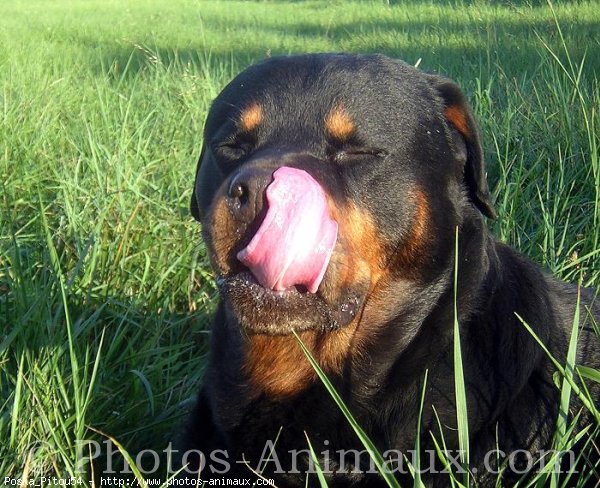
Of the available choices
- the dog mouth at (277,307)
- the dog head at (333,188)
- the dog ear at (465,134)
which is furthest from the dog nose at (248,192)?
the dog ear at (465,134)

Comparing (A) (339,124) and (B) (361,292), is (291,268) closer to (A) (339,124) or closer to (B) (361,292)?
(B) (361,292)

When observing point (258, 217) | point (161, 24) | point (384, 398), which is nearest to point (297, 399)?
point (384, 398)

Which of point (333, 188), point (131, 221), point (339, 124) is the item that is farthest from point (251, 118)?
point (131, 221)

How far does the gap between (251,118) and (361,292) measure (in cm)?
65

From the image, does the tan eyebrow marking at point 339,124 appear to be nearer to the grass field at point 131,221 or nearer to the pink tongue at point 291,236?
the pink tongue at point 291,236

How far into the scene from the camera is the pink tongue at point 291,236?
217cm

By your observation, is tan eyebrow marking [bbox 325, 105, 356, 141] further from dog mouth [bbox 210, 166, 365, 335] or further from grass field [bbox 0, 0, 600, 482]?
grass field [bbox 0, 0, 600, 482]

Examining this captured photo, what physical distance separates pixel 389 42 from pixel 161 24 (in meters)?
6.72

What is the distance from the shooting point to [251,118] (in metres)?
2.70

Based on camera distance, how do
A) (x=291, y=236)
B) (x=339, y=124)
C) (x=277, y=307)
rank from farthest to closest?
(x=339, y=124)
(x=277, y=307)
(x=291, y=236)

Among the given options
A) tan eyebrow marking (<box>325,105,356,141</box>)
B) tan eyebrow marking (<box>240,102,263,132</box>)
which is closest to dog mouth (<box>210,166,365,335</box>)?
tan eyebrow marking (<box>325,105,356,141</box>)

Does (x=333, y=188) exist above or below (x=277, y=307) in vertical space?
above

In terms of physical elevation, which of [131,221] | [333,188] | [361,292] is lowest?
[131,221]

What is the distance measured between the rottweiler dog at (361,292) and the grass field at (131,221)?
0.34 meters
